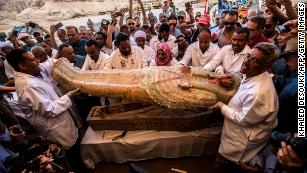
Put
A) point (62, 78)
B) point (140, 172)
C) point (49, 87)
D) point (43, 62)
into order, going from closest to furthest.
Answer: point (140, 172) → point (49, 87) → point (62, 78) → point (43, 62)

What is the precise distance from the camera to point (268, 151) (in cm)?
260

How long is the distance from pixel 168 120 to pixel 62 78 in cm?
149

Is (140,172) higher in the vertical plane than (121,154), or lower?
higher

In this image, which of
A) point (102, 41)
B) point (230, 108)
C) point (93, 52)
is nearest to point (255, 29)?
point (230, 108)

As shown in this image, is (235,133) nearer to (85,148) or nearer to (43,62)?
(85,148)

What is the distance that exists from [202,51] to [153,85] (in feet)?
5.56

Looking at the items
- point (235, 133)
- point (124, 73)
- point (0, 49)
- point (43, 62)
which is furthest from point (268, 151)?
point (0, 49)

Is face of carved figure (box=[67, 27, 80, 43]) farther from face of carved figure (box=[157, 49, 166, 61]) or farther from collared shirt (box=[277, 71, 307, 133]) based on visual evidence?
collared shirt (box=[277, 71, 307, 133])

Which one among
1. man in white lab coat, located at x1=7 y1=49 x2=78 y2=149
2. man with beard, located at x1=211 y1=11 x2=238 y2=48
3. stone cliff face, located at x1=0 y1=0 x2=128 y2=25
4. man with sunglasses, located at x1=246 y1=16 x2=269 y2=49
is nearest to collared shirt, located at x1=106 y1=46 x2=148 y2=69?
man in white lab coat, located at x1=7 y1=49 x2=78 y2=149

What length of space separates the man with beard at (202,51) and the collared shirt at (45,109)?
2126 mm

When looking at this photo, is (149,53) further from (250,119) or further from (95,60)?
(250,119)

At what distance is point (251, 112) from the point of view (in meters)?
2.38

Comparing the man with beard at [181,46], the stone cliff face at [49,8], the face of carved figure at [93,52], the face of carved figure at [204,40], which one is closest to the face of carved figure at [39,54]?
the face of carved figure at [93,52]

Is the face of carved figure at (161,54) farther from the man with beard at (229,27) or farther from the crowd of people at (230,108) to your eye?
the man with beard at (229,27)
